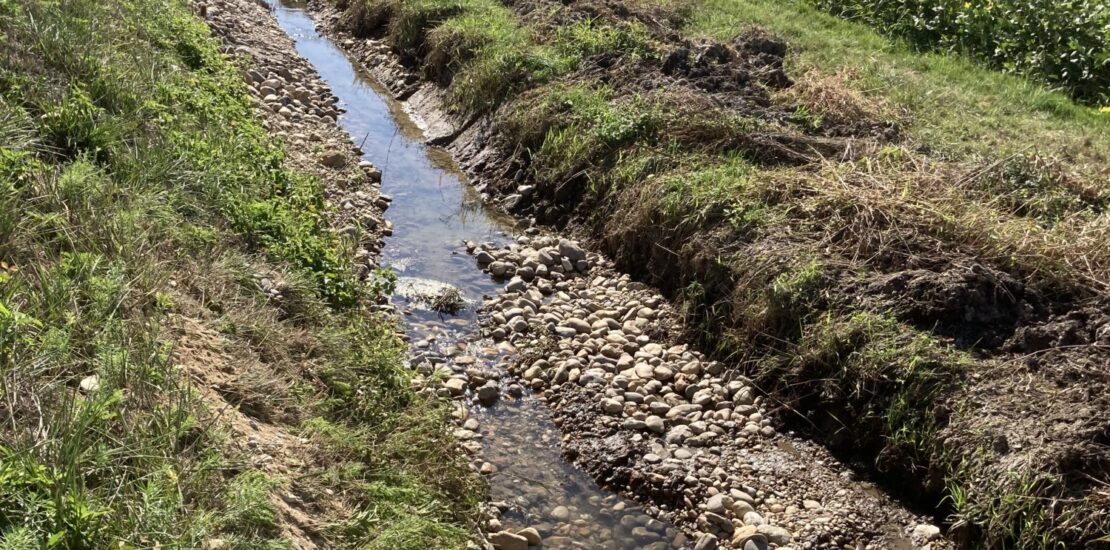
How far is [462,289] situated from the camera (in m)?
8.10

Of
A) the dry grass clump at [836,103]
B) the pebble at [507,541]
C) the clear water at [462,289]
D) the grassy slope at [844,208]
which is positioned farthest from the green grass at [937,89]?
the pebble at [507,541]

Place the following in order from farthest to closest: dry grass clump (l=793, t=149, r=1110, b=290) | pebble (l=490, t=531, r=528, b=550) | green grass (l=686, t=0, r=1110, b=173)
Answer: green grass (l=686, t=0, r=1110, b=173) < dry grass clump (l=793, t=149, r=1110, b=290) < pebble (l=490, t=531, r=528, b=550)

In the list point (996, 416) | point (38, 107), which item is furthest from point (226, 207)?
point (996, 416)

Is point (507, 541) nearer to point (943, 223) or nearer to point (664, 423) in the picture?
point (664, 423)

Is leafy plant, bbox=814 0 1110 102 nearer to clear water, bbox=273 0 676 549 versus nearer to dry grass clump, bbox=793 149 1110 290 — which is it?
dry grass clump, bbox=793 149 1110 290

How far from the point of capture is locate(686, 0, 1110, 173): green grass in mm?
9008

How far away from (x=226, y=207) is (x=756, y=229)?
3821 mm

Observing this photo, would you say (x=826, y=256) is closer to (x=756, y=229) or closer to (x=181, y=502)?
(x=756, y=229)

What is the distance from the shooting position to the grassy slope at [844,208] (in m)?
5.85

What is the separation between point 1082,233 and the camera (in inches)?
268

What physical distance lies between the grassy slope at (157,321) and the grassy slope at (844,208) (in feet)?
7.95

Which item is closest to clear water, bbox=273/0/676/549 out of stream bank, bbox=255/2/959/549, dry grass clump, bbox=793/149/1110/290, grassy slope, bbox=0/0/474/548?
stream bank, bbox=255/2/959/549

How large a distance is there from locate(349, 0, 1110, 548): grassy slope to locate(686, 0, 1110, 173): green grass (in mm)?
38

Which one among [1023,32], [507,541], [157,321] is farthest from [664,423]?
[1023,32]
